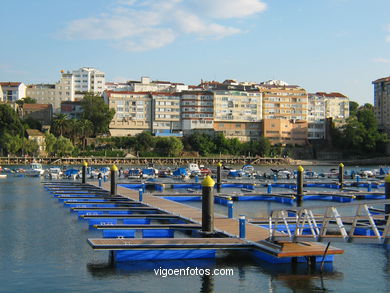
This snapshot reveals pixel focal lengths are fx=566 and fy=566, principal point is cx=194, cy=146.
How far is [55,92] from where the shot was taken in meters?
141

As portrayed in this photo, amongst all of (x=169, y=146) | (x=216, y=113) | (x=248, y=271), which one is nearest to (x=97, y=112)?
(x=169, y=146)

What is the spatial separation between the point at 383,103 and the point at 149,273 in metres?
134

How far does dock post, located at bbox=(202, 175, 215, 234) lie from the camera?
77.8ft

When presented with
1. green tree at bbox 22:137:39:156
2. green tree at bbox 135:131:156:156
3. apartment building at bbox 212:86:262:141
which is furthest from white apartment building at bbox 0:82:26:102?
apartment building at bbox 212:86:262:141

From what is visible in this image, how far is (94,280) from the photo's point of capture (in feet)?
63.0

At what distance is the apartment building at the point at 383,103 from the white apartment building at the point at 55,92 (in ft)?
253

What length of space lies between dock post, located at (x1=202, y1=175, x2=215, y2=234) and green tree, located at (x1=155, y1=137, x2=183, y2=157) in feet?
283

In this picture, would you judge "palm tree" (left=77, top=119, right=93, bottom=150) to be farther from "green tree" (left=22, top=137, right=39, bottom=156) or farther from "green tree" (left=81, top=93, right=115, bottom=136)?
"green tree" (left=22, top=137, right=39, bottom=156)

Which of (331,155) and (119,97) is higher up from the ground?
(119,97)

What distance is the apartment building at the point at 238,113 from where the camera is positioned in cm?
→ 11956

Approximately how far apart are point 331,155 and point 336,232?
9766 cm

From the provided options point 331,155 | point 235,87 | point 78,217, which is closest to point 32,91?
point 235,87

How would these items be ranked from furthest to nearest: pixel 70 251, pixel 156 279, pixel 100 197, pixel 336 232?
1. pixel 100 197
2. pixel 336 232
3. pixel 70 251
4. pixel 156 279

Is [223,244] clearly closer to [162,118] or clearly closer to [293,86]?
[162,118]
